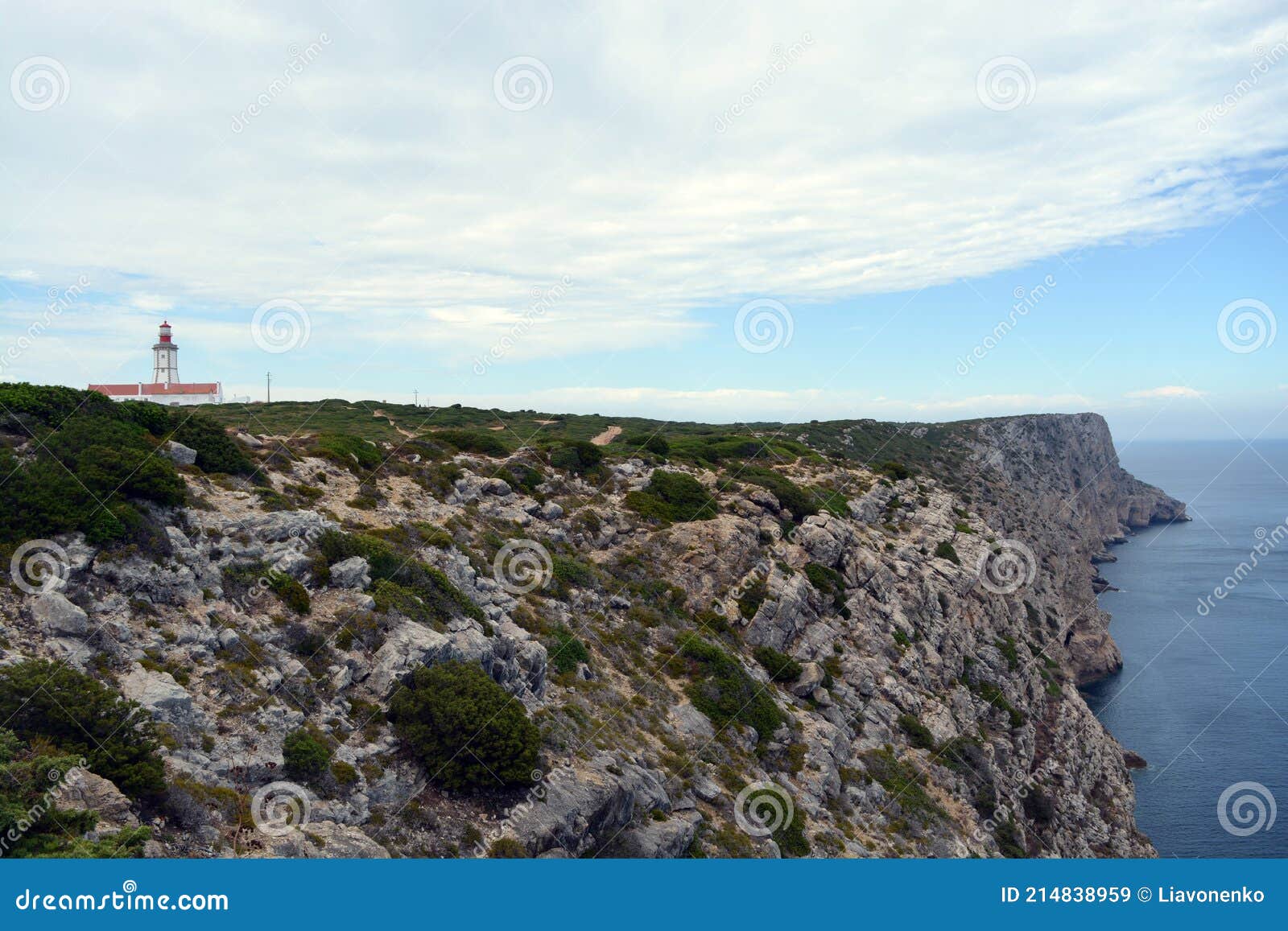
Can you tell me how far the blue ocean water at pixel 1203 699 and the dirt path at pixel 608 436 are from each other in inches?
2106

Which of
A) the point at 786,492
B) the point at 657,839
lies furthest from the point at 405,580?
the point at 786,492

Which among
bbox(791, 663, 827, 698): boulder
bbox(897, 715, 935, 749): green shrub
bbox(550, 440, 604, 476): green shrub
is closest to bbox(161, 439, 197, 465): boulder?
bbox(550, 440, 604, 476): green shrub

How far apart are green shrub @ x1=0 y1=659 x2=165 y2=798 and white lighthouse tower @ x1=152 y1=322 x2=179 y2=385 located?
65.1m

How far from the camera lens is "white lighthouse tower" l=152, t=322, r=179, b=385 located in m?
69.1

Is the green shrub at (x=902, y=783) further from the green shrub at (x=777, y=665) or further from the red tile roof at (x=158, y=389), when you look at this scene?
the red tile roof at (x=158, y=389)

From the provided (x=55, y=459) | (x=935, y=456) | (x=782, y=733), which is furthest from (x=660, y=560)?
(x=935, y=456)

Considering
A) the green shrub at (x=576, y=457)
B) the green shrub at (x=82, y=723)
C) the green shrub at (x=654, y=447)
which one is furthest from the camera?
the green shrub at (x=654, y=447)

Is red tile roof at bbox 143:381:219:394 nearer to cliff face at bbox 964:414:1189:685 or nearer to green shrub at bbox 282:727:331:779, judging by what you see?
green shrub at bbox 282:727:331:779

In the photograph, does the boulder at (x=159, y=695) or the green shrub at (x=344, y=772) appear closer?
the boulder at (x=159, y=695)

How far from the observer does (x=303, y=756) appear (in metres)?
17.7

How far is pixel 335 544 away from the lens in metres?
25.7

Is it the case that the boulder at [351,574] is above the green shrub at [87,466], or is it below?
below

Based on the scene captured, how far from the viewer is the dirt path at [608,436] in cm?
6593

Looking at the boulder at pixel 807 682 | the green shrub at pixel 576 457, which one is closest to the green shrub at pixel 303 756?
the boulder at pixel 807 682
